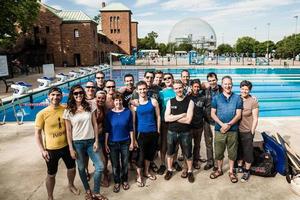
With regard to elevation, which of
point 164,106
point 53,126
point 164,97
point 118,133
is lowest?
point 118,133

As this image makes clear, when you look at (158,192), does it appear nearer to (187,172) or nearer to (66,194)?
(187,172)

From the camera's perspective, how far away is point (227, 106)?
15.4 feet

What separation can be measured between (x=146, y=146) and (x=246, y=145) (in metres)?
1.80

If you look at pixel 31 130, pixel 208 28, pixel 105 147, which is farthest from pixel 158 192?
pixel 208 28

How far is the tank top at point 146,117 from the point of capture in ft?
15.0

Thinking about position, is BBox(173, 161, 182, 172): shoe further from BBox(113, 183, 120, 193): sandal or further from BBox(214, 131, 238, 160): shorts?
BBox(113, 183, 120, 193): sandal

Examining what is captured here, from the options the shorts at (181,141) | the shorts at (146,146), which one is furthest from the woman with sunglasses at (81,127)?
the shorts at (181,141)

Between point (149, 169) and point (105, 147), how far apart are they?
1249mm

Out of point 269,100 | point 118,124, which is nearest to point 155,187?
point 118,124

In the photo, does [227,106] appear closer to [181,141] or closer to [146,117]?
[181,141]

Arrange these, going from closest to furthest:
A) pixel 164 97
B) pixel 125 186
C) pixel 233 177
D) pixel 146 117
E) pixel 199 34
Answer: pixel 146 117
pixel 125 186
pixel 233 177
pixel 164 97
pixel 199 34

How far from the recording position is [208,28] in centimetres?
18562

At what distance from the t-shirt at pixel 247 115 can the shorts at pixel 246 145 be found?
10 centimetres

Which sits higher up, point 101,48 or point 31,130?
point 101,48
